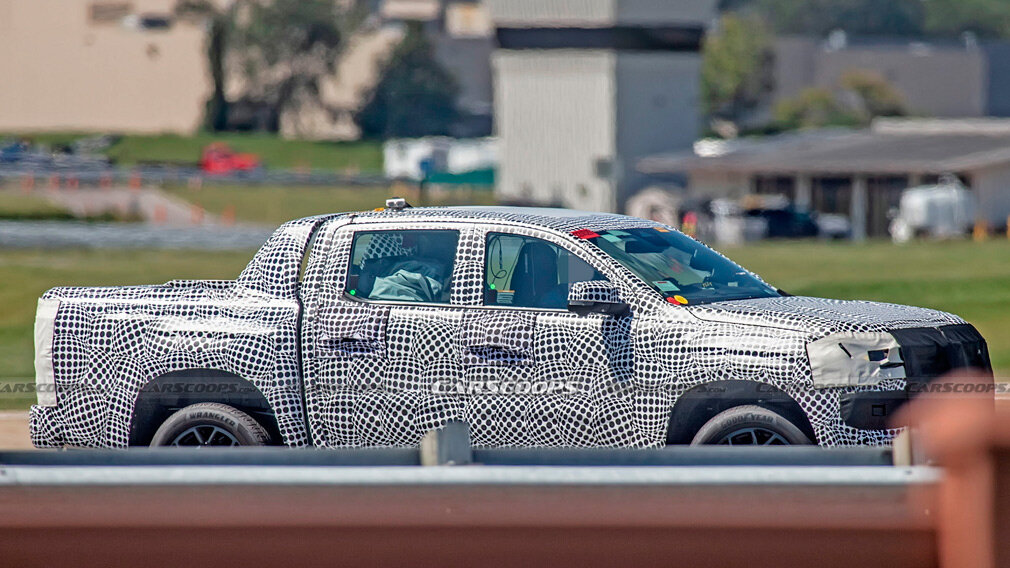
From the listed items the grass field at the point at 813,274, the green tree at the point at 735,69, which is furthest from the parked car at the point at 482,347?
the green tree at the point at 735,69

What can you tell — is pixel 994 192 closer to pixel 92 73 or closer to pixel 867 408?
pixel 867 408

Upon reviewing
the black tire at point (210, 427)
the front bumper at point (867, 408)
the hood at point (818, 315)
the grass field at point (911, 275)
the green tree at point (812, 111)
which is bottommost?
the grass field at point (911, 275)

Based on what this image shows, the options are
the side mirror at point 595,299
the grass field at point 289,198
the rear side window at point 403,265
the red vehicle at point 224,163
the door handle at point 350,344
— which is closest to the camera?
the side mirror at point 595,299

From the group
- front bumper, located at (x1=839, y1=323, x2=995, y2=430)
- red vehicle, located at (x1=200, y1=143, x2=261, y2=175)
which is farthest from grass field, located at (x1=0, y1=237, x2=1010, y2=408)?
red vehicle, located at (x1=200, y1=143, x2=261, y2=175)

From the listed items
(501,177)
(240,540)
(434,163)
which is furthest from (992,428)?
(434,163)

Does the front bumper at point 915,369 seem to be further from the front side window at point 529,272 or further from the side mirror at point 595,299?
the front side window at point 529,272

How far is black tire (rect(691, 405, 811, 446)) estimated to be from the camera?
26.1ft

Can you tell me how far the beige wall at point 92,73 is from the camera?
4269 inches

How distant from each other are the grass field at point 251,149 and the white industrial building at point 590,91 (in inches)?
1363

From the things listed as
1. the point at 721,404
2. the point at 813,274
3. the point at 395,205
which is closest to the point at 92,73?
the point at 813,274

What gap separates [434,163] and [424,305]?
268ft

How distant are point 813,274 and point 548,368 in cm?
2363

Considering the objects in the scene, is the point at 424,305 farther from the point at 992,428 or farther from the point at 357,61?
the point at 357,61

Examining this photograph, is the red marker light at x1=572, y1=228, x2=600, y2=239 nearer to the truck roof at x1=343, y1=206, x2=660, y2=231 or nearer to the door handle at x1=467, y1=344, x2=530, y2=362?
the truck roof at x1=343, y1=206, x2=660, y2=231
